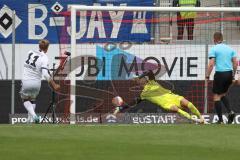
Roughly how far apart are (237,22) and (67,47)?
4.34 m

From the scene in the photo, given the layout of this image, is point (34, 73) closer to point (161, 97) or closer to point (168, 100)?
point (161, 97)

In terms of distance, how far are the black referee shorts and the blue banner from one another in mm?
4932

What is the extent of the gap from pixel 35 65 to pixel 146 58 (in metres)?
3.50

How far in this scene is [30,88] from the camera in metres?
18.1

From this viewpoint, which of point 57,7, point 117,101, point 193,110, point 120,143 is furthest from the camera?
point 57,7

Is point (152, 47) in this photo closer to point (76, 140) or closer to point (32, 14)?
point (32, 14)

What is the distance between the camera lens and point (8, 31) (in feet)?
69.7

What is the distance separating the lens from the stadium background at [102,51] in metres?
20.1

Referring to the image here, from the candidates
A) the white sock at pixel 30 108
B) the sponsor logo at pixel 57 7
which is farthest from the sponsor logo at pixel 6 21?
the white sock at pixel 30 108

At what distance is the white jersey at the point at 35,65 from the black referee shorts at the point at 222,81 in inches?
144

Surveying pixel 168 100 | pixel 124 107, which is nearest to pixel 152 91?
pixel 168 100

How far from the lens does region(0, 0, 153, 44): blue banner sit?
21094 millimetres

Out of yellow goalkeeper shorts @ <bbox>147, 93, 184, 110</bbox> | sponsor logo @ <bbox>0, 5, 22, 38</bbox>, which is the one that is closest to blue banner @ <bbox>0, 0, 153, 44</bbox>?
sponsor logo @ <bbox>0, 5, 22, 38</bbox>

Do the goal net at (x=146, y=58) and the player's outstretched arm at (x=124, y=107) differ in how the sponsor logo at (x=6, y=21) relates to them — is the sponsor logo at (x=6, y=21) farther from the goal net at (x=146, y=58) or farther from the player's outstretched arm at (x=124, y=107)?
Answer: the player's outstretched arm at (x=124, y=107)
